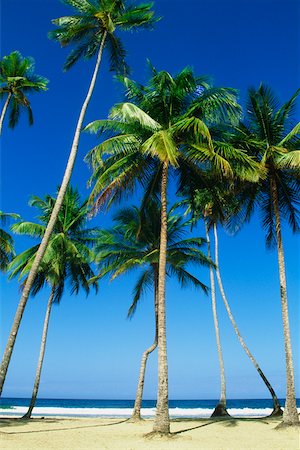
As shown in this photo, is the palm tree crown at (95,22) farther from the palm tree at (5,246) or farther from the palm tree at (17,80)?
the palm tree at (5,246)

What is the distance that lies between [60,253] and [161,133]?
1133 cm

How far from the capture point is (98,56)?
55.3 ft

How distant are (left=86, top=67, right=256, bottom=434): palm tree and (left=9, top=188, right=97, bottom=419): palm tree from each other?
7611 mm

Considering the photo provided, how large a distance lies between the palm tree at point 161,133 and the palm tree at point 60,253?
761 centimetres

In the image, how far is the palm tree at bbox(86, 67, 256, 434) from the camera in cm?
1422

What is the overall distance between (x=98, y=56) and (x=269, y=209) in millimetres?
9600

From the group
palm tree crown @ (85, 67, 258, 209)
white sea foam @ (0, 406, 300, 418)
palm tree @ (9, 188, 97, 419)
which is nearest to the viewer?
A: palm tree crown @ (85, 67, 258, 209)

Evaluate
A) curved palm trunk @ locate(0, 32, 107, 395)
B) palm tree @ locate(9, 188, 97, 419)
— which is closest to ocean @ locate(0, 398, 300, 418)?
palm tree @ locate(9, 188, 97, 419)

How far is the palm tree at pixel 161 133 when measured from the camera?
14.2 metres

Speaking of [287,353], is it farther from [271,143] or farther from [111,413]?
[111,413]

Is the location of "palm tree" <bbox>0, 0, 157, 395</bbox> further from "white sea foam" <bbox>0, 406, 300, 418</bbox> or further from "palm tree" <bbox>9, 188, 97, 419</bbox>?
"white sea foam" <bbox>0, 406, 300, 418</bbox>

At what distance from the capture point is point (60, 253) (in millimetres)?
22469

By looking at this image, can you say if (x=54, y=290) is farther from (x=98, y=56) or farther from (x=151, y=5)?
(x=151, y=5)

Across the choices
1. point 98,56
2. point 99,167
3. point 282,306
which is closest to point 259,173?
point 282,306
